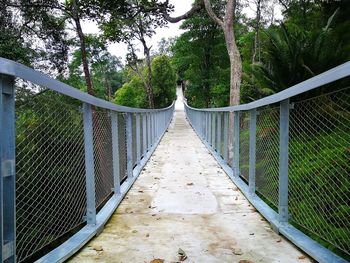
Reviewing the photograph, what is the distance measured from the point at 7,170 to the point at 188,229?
6.30 ft

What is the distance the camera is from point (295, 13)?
552 inches

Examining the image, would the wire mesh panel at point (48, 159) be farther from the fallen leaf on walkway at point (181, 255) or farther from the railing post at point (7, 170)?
the fallen leaf on walkway at point (181, 255)

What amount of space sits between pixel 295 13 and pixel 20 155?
13.2 meters

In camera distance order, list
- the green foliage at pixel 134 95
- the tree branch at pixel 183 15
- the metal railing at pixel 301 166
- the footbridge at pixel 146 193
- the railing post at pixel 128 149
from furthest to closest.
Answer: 1. the green foliage at pixel 134 95
2. the tree branch at pixel 183 15
3. the railing post at pixel 128 149
4. the metal railing at pixel 301 166
5. the footbridge at pixel 146 193

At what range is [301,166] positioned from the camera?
4.49 metres

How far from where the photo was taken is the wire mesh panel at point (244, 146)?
5387 millimetres

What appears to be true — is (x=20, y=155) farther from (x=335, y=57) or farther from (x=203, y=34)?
(x=203, y=34)

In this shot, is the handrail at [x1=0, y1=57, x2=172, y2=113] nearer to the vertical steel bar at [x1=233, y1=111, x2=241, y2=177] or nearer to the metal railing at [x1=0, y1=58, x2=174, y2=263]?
the metal railing at [x1=0, y1=58, x2=174, y2=263]

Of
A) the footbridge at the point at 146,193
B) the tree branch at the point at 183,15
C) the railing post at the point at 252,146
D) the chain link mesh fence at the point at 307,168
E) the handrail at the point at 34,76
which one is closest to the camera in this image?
the handrail at the point at 34,76

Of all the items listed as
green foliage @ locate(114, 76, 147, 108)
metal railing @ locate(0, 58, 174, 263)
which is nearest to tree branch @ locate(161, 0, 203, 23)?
metal railing @ locate(0, 58, 174, 263)

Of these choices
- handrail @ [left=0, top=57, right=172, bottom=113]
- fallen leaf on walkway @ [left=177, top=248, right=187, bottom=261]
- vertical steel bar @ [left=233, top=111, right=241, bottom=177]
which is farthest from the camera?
vertical steel bar @ [left=233, top=111, right=241, bottom=177]

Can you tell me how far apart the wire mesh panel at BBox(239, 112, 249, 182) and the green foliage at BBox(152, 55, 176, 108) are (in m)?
28.9

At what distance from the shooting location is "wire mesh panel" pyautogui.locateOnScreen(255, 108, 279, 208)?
13.3 feet

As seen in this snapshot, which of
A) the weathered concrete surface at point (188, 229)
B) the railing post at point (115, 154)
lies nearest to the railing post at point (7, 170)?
the weathered concrete surface at point (188, 229)
